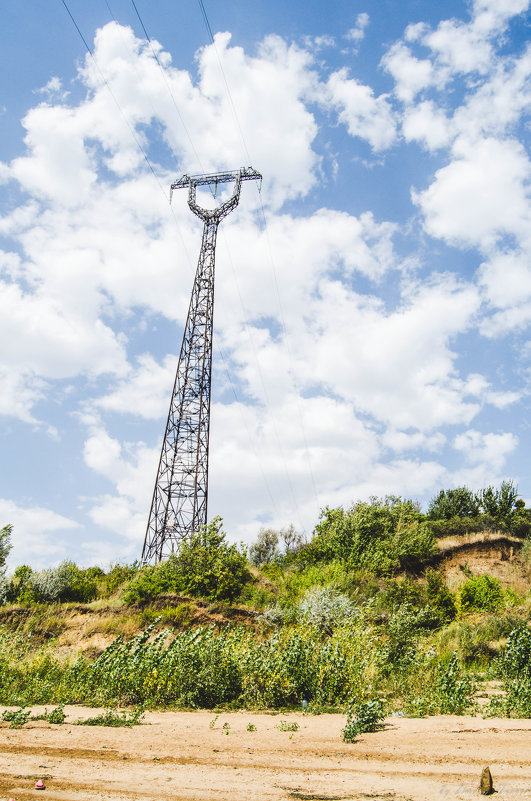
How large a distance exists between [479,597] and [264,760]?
19.8 metres

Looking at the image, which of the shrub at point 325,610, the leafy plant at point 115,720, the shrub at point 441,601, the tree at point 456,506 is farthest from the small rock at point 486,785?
the tree at point 456,506

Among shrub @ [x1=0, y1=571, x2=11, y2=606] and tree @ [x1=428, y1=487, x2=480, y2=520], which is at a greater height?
tree @ [x1=428, y1=487, x2=480, y2=520]

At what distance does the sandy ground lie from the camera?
14.2 ft

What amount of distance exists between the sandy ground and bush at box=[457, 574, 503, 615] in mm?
14964

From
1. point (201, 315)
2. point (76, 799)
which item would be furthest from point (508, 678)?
point (201, 315)

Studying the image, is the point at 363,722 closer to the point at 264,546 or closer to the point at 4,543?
the point at 4,543

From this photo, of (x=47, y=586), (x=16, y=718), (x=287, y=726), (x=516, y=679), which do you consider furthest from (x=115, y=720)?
(x=47, y=586)

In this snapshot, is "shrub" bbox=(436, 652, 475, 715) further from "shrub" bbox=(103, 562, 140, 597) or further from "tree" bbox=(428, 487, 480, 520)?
"tree" bbox=(428, 487, 480, 520)

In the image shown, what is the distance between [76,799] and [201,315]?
1185 inches

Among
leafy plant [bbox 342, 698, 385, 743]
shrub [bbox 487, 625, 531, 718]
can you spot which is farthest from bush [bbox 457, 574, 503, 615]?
leafy plant [bbox 342, 698, 385, 743]

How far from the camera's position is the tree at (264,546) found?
52.7 metres

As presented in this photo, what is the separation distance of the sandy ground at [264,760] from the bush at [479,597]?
14964mm

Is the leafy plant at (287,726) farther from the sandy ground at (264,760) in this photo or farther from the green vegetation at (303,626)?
the green vegetation at (303,626)

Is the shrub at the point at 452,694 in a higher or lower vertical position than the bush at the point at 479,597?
lower
